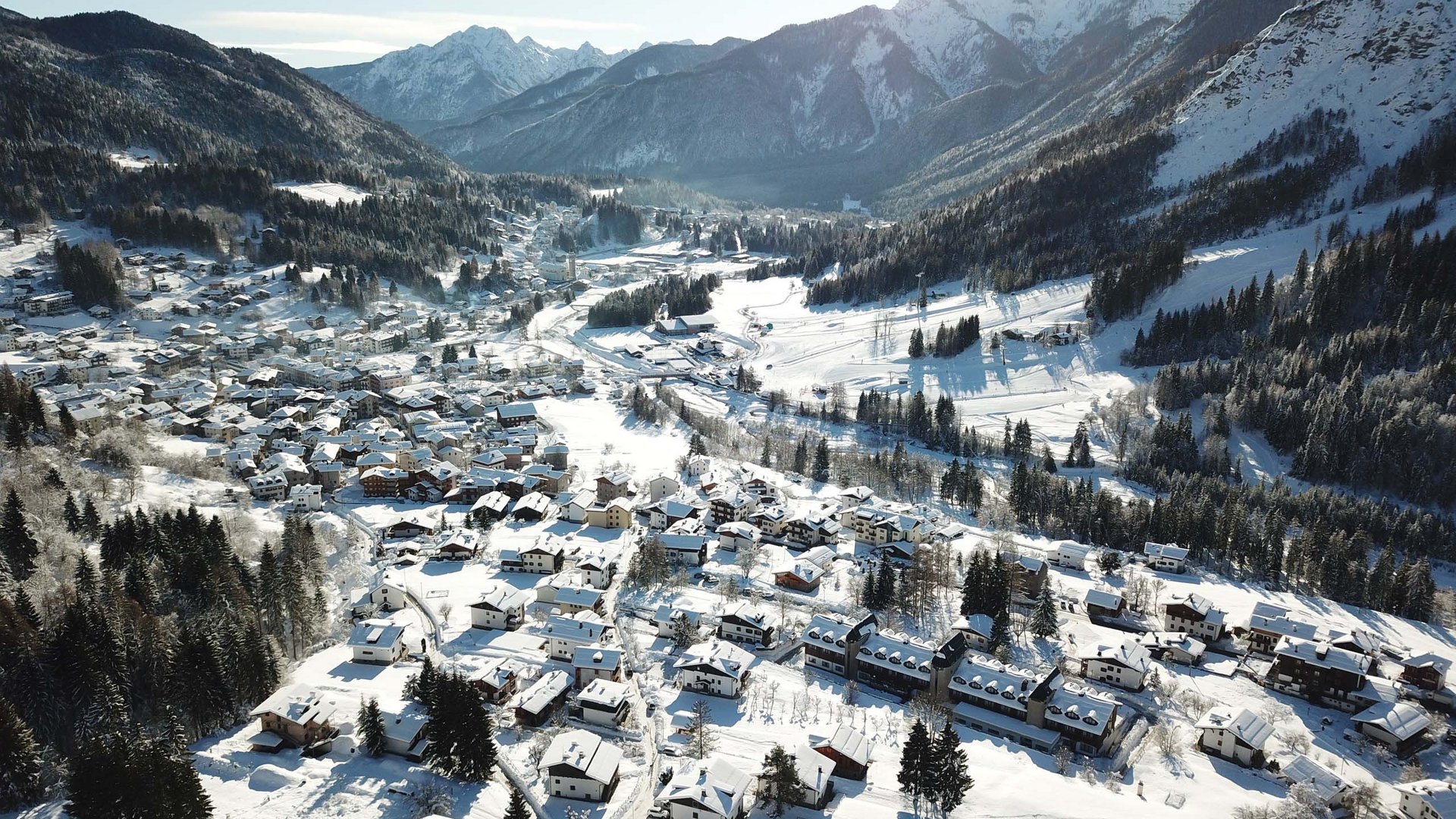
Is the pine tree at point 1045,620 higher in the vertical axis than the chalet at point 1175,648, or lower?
higher

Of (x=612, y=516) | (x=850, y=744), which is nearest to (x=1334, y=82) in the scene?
(x=612, y=516)

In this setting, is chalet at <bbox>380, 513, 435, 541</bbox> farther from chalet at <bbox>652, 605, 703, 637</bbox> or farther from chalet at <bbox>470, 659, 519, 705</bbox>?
chalet at <bbox>470, 659, 519, 705</bbox>

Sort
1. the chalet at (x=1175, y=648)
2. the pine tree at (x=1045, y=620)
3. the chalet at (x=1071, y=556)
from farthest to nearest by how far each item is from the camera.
A: the chalet at (x=1071, y=556) < the pine tree at (x=1045, y=620) < the chalet at (x=1175, y=648)

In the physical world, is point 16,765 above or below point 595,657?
above

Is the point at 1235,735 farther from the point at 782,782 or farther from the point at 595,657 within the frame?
the point at 595,657

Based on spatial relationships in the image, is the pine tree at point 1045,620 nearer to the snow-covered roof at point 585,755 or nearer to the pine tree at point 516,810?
the snow-covered roof at point 585,755

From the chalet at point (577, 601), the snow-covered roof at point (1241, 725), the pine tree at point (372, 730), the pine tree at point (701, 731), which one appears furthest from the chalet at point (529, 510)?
the snow-covered roof at point (1241, 725)

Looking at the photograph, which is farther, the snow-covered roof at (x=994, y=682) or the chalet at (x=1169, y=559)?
the chalet at (x=1169, y=559)
